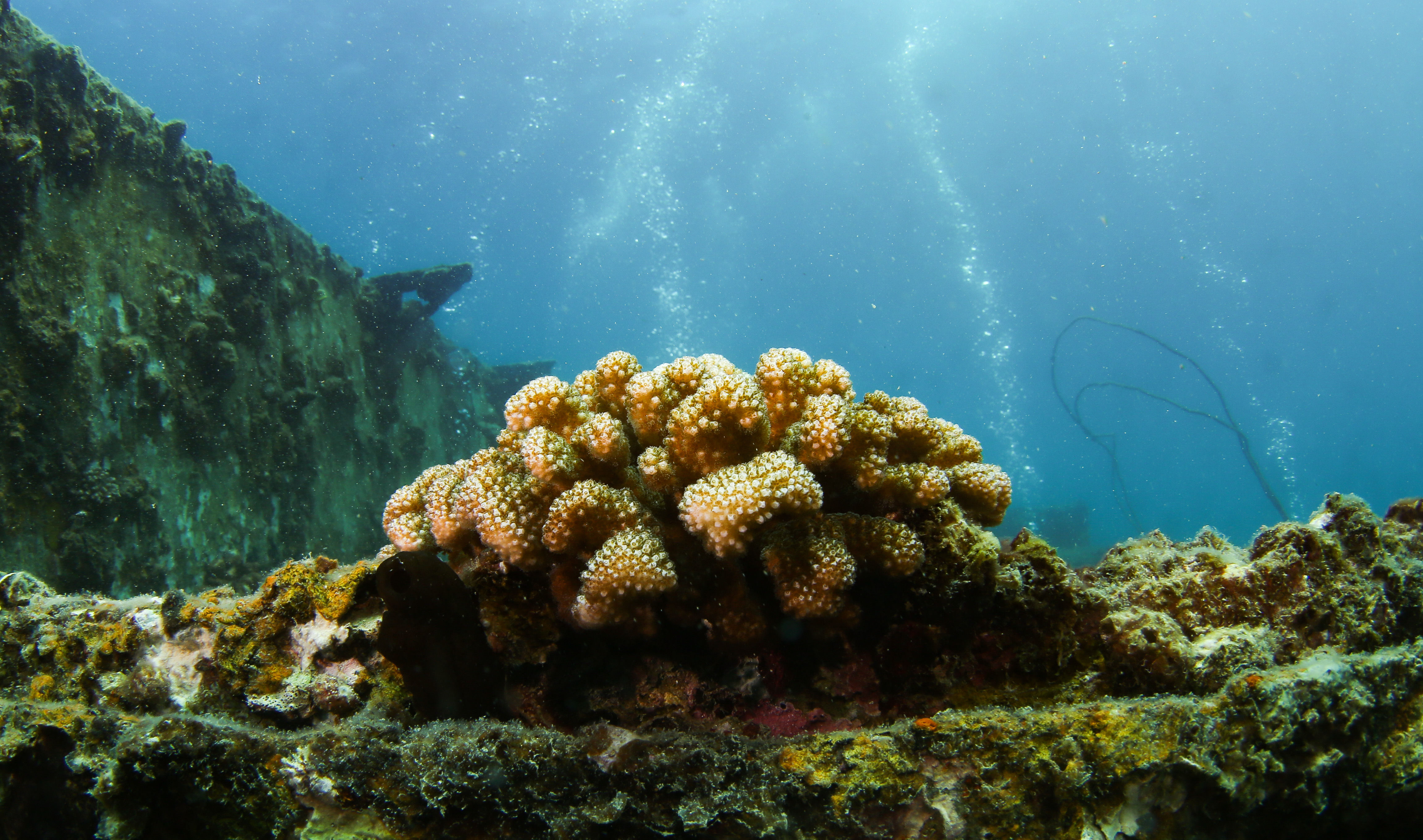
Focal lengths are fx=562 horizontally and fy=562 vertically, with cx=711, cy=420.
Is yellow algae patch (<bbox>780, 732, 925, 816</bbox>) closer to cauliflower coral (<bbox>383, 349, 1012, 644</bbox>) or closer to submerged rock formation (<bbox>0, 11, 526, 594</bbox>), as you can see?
cauliflower coral (<bbox>383, 349, 1012, 644</bbox>)

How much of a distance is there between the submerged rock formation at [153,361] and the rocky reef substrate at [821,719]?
5.93 metres

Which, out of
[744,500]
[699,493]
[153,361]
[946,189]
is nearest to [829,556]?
[744,500]

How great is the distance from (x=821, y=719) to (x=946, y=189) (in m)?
110

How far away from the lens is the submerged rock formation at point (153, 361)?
21.0ft

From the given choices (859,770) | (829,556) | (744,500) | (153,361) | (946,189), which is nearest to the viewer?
(859,770)

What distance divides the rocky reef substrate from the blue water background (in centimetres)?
2838

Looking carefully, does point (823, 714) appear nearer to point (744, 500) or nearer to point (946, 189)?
point (744, 500)

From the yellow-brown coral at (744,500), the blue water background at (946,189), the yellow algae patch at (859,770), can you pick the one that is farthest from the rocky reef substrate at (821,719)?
the blue water background at (946,189)

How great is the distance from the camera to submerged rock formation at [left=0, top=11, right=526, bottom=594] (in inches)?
252

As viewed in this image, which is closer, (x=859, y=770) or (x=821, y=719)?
(x=859, y=770)

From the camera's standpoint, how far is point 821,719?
82.4 inches

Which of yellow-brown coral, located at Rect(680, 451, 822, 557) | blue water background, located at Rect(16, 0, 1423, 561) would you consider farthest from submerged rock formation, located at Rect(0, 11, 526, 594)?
blue water background, located at Rect(16, 0, 1423, 561)

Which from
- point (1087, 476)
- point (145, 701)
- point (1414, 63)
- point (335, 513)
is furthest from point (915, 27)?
point (1087, 476)

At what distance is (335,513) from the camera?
34.7 feet
